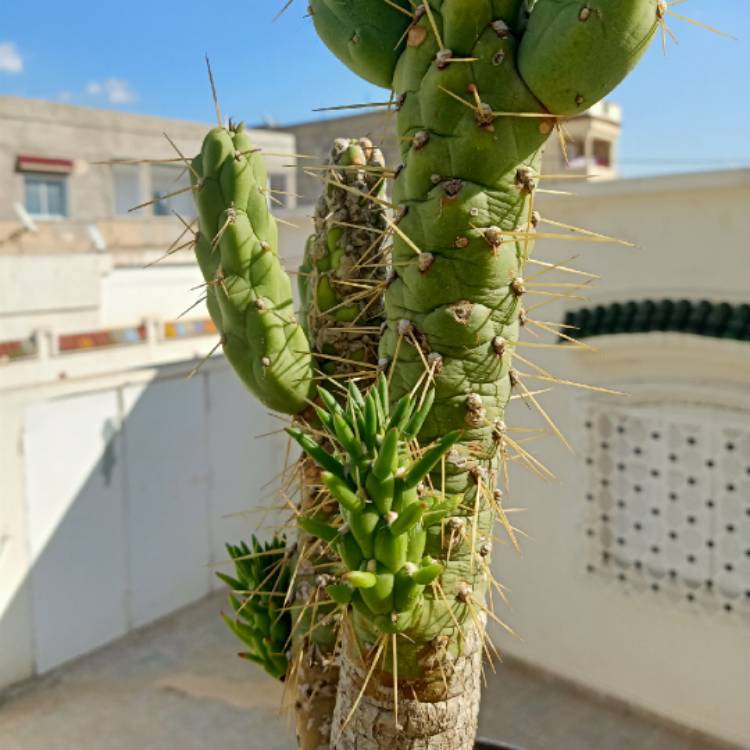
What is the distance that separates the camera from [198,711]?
5.16 m

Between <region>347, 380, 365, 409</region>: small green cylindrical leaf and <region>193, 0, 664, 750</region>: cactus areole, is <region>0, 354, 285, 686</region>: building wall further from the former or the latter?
<region>347, 380, 365, 409</region>: small green cylindrical leaf

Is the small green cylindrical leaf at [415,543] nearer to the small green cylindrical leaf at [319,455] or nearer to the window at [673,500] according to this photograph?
the small green cylindrical leaf at [319,455]

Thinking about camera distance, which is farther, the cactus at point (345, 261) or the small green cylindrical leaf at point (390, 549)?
the cactus at point (345, 261)

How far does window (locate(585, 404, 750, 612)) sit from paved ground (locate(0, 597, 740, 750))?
36.0 inches

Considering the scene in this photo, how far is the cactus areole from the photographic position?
129cm

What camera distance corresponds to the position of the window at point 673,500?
14.3 feet

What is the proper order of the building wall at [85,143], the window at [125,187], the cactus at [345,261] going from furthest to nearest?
the window at [125,187]
the building wall at [85,143]
the cactus at [345,261]

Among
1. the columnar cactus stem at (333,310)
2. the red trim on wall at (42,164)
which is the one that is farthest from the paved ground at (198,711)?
the red trim on wall at (42,164)

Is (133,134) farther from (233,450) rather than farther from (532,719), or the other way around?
(532,719)

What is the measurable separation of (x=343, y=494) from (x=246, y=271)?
0.83 m

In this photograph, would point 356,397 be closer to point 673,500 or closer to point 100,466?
point 673,500

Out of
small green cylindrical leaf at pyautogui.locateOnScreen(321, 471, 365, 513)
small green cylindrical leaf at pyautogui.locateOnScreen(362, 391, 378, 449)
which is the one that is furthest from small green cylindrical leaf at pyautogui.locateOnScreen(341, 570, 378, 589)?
small green cylindrical leaf at pyautogui.locateOnScreen(362, 391, 378, 449)

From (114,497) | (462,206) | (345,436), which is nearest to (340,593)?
(345,436)

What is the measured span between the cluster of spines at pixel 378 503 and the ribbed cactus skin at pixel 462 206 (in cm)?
15
